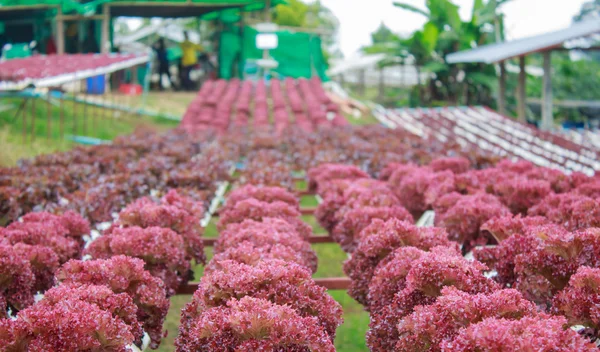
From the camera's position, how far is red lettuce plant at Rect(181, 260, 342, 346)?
135 inches

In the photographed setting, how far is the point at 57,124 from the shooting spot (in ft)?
55.6

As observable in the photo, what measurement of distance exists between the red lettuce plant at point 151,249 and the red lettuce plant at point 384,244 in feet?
4.19

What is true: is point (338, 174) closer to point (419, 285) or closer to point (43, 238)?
point (43, 238)

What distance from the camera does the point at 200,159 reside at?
29.2ft

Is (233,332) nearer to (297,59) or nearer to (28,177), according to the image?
(28,177)

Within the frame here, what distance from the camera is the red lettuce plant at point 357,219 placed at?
17.8ft

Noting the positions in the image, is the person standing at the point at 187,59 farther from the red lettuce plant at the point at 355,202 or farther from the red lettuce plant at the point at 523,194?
the red lettuce plant at the point at 523,194

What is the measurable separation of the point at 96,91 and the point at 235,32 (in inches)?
391

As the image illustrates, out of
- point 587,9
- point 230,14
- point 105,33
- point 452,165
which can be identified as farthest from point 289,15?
point 452,165

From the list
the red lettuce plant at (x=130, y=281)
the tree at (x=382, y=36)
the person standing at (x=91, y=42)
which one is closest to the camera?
the red lettuce plant at (x=130, y=281)

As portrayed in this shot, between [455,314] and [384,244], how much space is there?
149 cm

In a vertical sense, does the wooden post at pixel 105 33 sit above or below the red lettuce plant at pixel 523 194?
above

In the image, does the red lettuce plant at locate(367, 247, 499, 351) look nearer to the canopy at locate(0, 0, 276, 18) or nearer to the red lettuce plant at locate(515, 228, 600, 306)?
the red lettuce plant at locate(515, 228, 600, 306)

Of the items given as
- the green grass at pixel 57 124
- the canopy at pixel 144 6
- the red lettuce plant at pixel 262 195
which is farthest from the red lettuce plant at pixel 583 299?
the canopy at pixel 144 6
